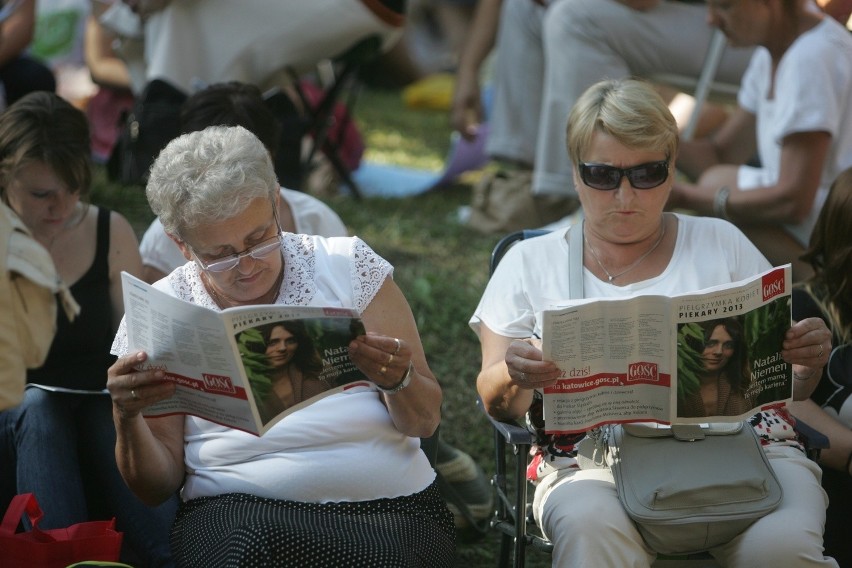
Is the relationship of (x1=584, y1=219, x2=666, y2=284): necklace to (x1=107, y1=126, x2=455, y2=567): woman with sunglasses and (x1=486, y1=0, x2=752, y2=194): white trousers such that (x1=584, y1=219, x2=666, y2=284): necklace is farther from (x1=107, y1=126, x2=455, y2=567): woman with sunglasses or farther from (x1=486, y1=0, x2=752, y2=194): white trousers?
(x1=486, y1=0, x2=752, y2=194): white trousers

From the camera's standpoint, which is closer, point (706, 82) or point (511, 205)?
point (706, 82)

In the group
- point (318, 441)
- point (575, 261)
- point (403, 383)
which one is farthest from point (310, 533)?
point (575, 261)

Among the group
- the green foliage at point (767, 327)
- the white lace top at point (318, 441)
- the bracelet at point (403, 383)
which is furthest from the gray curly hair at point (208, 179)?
the green foliage at point (767, 327)

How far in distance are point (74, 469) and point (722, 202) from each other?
267 cm

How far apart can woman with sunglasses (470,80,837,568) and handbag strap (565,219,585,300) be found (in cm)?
1

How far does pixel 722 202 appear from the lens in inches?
175

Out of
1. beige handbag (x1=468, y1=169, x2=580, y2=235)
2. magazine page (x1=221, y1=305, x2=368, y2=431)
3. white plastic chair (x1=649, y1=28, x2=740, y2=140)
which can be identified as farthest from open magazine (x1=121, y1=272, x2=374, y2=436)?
beige handbag (x1=468, y1=169, x2=580, y2=235)

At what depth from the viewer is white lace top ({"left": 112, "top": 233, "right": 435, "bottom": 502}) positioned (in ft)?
9.11

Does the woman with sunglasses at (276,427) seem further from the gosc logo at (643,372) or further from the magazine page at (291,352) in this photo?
the gosc logo at (643,372)

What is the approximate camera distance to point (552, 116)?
5820 millimetres

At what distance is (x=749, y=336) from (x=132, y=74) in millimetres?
4704

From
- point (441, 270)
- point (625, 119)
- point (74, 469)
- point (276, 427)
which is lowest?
point (441, 270)

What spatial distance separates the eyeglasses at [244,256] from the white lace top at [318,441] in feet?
0.49

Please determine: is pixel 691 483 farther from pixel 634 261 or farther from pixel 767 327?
pixel 634 261
